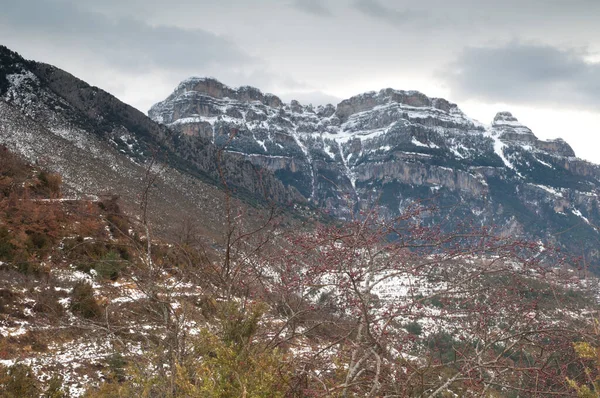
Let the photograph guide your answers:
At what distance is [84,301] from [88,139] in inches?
3439

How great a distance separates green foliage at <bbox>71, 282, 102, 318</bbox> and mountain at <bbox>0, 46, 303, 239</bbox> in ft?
78.4

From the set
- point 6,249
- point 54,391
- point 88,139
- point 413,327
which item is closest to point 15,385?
point 54,391

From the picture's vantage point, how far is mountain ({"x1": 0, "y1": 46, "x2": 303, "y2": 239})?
65.8 m

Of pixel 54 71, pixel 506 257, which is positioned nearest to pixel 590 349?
pixel 506 257

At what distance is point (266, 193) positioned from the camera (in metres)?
4.44

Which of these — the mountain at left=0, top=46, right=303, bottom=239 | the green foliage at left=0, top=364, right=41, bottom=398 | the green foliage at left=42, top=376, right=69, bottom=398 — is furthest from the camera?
the mountain at left=0, top=46, right=303, bottom=239

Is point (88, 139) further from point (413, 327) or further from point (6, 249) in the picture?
point (413, 327)

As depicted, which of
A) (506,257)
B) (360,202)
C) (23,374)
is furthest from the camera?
(23,374)

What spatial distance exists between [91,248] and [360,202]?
2046 cm

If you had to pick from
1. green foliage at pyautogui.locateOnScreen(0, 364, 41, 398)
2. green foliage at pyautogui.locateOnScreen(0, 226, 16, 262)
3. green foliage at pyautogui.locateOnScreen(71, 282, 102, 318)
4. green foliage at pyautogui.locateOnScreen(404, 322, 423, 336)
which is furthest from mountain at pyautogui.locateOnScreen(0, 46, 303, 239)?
green foliage at pyautogui.locateOnScreen(404, 322, 423, 336)

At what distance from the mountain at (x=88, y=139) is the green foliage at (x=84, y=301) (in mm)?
23909

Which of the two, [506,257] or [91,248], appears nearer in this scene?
[506,257]

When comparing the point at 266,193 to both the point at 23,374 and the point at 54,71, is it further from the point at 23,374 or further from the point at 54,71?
the point at 54,71

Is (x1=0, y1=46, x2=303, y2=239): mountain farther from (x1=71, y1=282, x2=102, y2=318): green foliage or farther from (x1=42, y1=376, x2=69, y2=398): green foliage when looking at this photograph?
(x1=42, y1=376, x2=69, y2=398): green foliage
